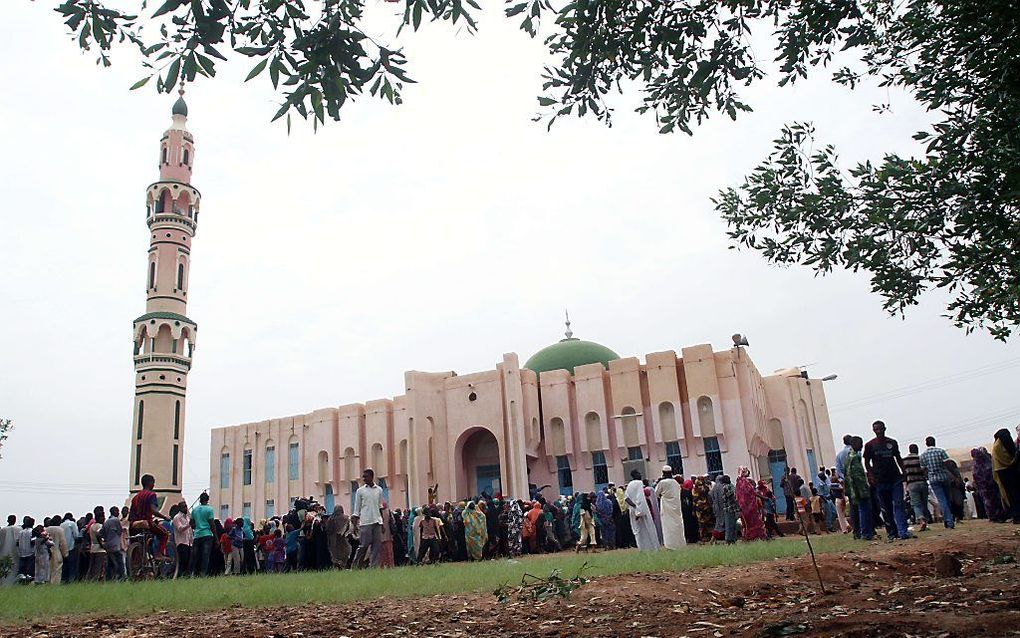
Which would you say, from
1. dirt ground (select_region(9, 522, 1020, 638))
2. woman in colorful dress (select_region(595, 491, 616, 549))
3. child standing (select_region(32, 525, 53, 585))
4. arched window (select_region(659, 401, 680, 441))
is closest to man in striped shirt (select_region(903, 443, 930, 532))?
dirt ground (select_region(9, 522, 1020, 638))

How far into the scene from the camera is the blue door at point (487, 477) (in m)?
31.2

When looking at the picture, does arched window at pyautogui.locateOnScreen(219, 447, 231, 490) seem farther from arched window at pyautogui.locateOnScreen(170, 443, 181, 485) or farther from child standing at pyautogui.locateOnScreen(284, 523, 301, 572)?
child standing at pyautogui.locateOnScreen(284, 523, 301, 572)

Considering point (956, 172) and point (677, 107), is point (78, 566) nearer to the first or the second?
point (677, 107)

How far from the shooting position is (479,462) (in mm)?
31953

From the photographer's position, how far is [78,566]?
1471cm

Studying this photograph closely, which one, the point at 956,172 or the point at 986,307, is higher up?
the point at 956,172

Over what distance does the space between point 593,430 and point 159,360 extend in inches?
651

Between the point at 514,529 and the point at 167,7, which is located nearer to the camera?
the point at 167,7

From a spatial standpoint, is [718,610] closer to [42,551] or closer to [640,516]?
[640,516]

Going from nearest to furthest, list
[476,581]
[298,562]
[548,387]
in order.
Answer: [476,581]
[298,562]
[548,387]

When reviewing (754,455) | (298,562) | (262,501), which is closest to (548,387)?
(754,455)

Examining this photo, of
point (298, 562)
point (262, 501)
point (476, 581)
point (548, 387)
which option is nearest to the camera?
point (476, 581)

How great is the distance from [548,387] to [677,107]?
24.3 m

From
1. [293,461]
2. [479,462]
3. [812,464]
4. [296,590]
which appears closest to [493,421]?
[479,462]
